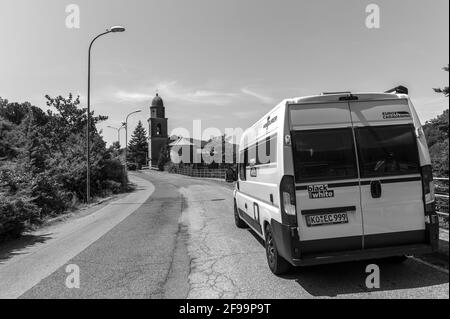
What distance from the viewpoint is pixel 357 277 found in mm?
5465

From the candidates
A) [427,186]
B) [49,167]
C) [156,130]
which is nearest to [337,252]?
[427,186]

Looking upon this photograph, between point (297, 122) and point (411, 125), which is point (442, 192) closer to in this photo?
point (411, 125)

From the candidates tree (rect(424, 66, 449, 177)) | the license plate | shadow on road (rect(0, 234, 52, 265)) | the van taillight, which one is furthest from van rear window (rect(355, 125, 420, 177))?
shadow on road (rect(0, 234, 52, 265))

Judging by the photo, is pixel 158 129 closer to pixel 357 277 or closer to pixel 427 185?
pixel 357 277

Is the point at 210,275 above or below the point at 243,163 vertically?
below

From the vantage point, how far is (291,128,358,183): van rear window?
5.26 metres

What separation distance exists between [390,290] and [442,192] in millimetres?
5771

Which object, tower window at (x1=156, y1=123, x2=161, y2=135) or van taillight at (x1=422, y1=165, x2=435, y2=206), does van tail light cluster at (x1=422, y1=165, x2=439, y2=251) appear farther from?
tower window at (x1=156, y1=123, x2=161, y2=135)

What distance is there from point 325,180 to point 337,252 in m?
0.95

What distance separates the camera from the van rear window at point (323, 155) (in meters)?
5.26

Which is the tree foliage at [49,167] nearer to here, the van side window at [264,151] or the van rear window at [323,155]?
the van side window at [264,151]

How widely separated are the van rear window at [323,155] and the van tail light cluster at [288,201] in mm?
121
